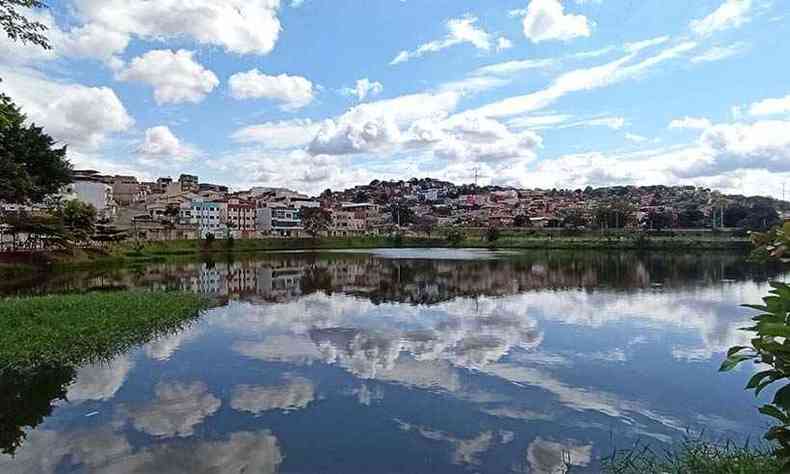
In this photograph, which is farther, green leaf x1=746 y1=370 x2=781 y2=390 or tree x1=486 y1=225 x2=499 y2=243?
tree x1=486 y1=225 x2=499 y2=243

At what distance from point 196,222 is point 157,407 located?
8749cm

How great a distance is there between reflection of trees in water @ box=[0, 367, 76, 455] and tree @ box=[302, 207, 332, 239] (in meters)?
80.3

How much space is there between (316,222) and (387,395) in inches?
3492

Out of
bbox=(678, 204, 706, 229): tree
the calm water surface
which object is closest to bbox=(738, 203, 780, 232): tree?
bbox=(678, 204, 706, 229): tree

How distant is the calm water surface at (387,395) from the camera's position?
779cm

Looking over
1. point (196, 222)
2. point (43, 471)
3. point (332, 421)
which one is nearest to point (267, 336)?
point (332, 421)

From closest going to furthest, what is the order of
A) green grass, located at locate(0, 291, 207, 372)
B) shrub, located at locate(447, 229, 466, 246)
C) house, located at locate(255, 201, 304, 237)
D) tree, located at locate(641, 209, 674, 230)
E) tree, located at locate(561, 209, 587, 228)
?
green grass, located at locate(0, 291, 207, 372), shrub, located at locate(447, 229, 466, 246), house, located at locate(255, 201, 304, 237), tree, located at locate(641, 209, 674, 230), tree, located at locate(561, 209, 587, 228)

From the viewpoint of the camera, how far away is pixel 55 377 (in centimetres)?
1116

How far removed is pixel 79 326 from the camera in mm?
14625

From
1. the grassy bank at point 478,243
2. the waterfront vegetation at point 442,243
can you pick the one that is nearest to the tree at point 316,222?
the waterfront vegetation at point 442,243

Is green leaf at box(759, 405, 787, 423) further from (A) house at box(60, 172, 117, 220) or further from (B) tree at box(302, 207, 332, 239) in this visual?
(B) tree at box(302, 207, 332, 239)

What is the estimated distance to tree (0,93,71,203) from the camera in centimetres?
2996

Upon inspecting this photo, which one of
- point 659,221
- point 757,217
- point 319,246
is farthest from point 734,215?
point 319,246

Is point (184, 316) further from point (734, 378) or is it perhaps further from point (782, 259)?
point (782, 259)
